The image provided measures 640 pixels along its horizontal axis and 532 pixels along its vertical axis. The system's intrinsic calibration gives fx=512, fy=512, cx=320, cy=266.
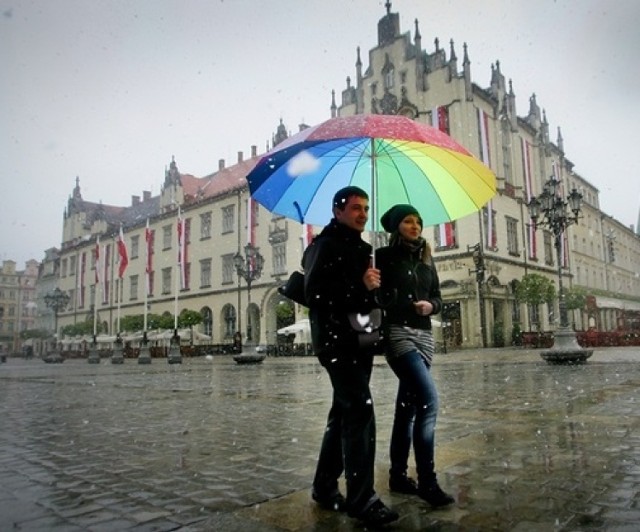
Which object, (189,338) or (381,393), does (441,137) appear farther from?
(189,338)

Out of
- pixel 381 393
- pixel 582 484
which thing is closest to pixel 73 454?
pixel 582 484

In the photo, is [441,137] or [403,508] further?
[441,137]

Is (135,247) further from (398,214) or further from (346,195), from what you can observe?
(346,195)

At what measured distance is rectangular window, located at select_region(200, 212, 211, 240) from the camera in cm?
4446

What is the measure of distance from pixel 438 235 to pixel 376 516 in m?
30.2

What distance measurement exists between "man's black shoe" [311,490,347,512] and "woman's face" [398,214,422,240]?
5.34ft

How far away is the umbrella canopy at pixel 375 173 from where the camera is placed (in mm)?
3811

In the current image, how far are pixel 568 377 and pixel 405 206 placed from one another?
30.9 feet

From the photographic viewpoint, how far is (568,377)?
1097 cm

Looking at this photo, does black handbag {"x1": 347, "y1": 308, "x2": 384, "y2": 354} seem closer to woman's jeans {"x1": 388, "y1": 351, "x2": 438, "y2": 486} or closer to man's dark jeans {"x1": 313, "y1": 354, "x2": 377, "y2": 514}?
man's dark jeans {"x1": 313, "y1": 354, "x2": 377, "y2": 514}

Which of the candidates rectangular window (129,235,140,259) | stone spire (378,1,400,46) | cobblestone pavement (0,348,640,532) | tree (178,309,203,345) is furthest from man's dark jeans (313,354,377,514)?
rectangular window (129,235,140,259)

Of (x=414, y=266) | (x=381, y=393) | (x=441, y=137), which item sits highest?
(x=441, y=137)

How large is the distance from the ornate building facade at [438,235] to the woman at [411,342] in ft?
63.3

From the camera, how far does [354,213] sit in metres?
2.99
